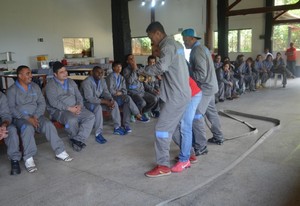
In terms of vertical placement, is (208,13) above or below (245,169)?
above

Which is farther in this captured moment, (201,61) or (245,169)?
(201,61)

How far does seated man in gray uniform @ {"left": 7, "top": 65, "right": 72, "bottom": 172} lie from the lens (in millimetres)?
3470

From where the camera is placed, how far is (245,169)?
3.22m

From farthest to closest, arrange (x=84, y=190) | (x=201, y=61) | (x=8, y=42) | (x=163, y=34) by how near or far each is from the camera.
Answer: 1. (x=8, y=42)
2. (x=201, y=61)
3. (x=163, y=34)
4. (x=84, y=190)

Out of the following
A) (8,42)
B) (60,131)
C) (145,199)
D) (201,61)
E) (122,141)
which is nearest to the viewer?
Answer: (145,199)

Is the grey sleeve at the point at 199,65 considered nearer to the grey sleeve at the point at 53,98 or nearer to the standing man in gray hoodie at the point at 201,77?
the standing man in gray hoodie at the point at 201,77

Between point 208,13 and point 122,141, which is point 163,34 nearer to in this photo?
point 122,141

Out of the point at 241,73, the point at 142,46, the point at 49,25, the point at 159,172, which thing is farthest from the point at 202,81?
the point at 142,46

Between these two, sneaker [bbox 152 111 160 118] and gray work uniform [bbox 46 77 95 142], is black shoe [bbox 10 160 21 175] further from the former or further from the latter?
sneaker [bbox 152 111 160 118]

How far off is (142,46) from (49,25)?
577 centimetres

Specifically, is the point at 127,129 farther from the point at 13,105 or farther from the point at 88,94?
the point at 13,105

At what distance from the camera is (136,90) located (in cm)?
556

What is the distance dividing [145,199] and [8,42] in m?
11.3

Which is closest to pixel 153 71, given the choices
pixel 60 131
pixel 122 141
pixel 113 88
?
pixel 122 141
